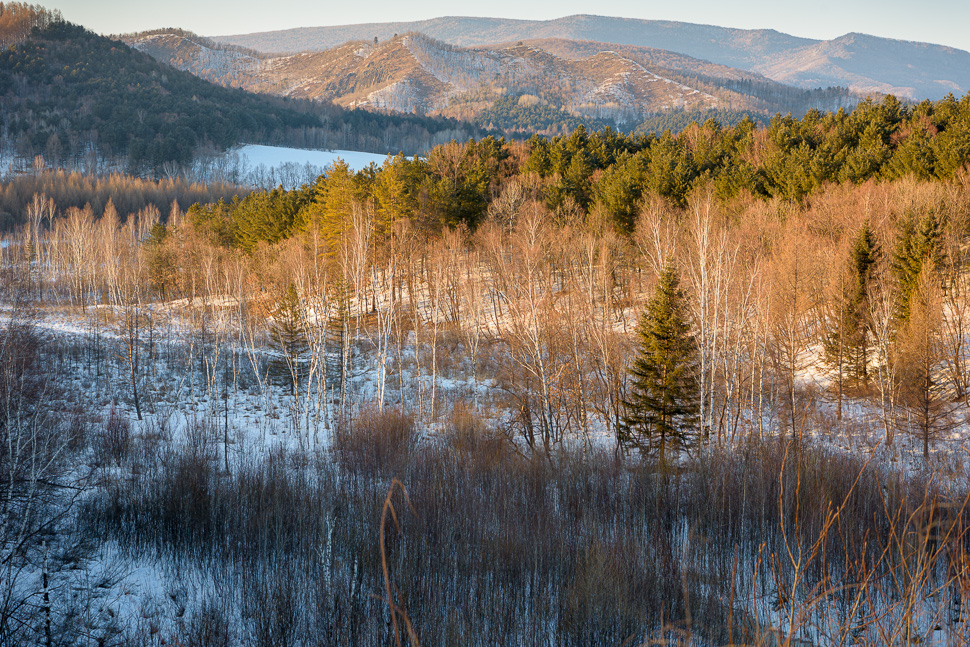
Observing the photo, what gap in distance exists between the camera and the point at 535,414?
21719mm

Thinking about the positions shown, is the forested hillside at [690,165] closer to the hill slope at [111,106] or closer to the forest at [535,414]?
the forest at [535,414]

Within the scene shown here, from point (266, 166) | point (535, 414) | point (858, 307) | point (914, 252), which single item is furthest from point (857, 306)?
point (266, 166)

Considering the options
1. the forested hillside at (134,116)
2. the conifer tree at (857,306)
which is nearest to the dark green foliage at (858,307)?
the conifer tree at (857,306)

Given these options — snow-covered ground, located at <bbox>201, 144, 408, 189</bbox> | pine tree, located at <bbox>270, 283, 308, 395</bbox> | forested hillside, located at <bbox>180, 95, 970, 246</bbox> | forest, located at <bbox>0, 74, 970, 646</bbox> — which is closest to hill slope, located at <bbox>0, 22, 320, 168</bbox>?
snow-covered ground, located at <bbox>201, 144, 408, 189</bbox>

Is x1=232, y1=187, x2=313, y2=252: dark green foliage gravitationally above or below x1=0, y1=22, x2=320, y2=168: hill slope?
below

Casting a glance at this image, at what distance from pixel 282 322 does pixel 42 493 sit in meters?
19.9

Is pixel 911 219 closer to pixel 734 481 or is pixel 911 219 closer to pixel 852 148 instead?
pixel 852 148

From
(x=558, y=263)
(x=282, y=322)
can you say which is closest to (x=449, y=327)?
(x=558, y=263)

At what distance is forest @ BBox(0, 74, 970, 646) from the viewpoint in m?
7.46

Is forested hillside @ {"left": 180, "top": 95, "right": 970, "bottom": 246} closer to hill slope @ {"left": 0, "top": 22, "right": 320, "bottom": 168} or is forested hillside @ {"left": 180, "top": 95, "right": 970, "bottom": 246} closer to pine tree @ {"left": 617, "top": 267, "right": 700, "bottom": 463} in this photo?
pine tree @ {"left": 617, "top": 267, "right": 700, "bottom": 463}

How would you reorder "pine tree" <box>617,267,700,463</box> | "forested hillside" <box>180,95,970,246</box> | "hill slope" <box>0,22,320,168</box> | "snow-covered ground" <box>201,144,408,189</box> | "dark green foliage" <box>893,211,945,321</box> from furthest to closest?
1. "snow-covered ground" <box>201,144,408,189</box>
2. "hill slope" <box>0,22,320,168</box>
3. "forested hillside" <box>180,95,970,246</box>
4. "dark green foliage" <box>893,211,945,321</box>
5. "pine tree" <box>617,267,700,463</box>

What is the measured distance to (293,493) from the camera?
11.3 m

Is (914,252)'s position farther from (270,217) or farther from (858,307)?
(270,217)

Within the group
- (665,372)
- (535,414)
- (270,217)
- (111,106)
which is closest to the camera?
(665,372)
